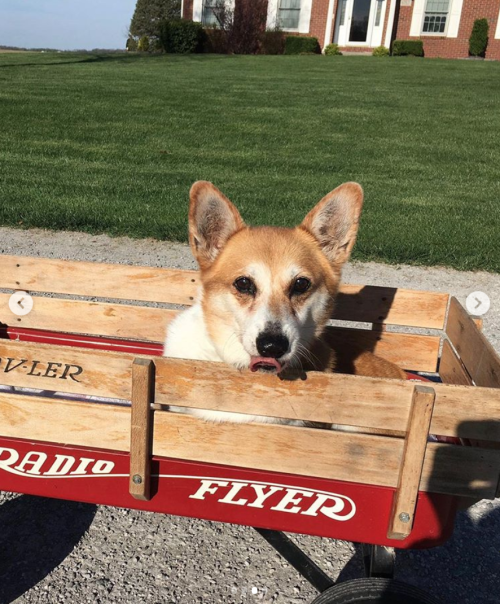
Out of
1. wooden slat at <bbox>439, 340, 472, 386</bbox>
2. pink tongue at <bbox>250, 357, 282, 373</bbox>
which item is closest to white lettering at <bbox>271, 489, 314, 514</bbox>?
pink tongue at <bbox>250, 357, 282, 373</bbox>

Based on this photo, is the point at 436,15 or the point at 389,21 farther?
the point at 436,15

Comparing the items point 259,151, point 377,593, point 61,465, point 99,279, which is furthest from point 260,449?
point 259,151

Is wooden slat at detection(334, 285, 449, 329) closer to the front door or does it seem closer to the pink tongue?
the pink tongue

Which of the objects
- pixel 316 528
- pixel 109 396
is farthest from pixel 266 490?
pixel 109 396

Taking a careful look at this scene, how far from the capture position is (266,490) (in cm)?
190

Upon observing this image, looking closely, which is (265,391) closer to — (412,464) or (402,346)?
(412,464)

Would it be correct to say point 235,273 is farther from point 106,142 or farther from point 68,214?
point 106,142

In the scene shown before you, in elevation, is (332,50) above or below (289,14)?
below

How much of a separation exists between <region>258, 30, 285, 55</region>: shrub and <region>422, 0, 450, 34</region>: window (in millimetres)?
8262

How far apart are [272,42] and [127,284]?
33152 mm

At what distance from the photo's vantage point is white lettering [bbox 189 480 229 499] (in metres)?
1.92

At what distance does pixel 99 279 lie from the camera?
349 centimetres

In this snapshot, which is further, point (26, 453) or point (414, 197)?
point (414, 197)

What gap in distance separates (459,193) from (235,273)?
7634mm
